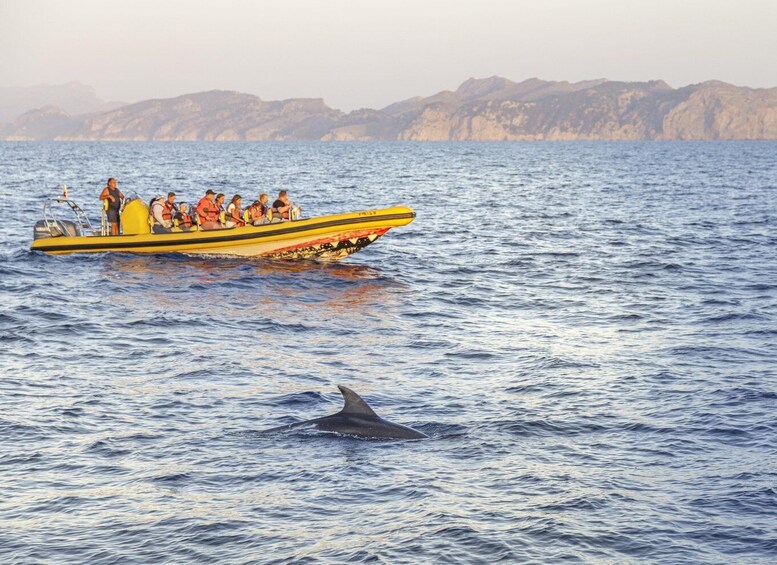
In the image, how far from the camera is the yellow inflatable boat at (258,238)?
88.2 ft

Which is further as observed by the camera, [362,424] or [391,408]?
[391,408]

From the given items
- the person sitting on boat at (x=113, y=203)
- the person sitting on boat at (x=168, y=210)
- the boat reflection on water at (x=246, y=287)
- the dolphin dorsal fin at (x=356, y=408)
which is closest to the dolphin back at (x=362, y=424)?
the dolphin dorsal fin at (x=356, y=408)

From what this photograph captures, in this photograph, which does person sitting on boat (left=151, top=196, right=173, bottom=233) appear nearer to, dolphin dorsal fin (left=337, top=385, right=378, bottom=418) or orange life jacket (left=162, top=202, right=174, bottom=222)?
orange life jacket (left=162, top=202, right=174, bottom=222)

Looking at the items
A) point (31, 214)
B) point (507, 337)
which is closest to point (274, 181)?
point (31, 214)

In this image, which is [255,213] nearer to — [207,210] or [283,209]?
[283,209]

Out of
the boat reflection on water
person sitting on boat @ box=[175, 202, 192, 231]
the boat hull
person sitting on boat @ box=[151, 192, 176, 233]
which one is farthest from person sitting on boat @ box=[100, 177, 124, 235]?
person sitting on boat @ box=[175, 202, 192, 231]

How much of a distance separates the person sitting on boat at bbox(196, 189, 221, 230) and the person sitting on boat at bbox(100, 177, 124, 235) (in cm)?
238

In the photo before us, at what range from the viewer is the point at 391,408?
13.8 metres

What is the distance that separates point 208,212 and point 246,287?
4.37 m

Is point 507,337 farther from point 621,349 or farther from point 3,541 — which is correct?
→ point 3,541

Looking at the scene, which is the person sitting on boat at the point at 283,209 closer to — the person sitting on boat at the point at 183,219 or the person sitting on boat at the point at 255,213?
the person sitting on boat at the point at 255,213

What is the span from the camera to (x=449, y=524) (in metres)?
9.75

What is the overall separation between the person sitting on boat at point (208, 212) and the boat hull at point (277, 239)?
36 cm

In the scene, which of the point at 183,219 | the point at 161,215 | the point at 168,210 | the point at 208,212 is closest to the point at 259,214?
the point at 208,212
